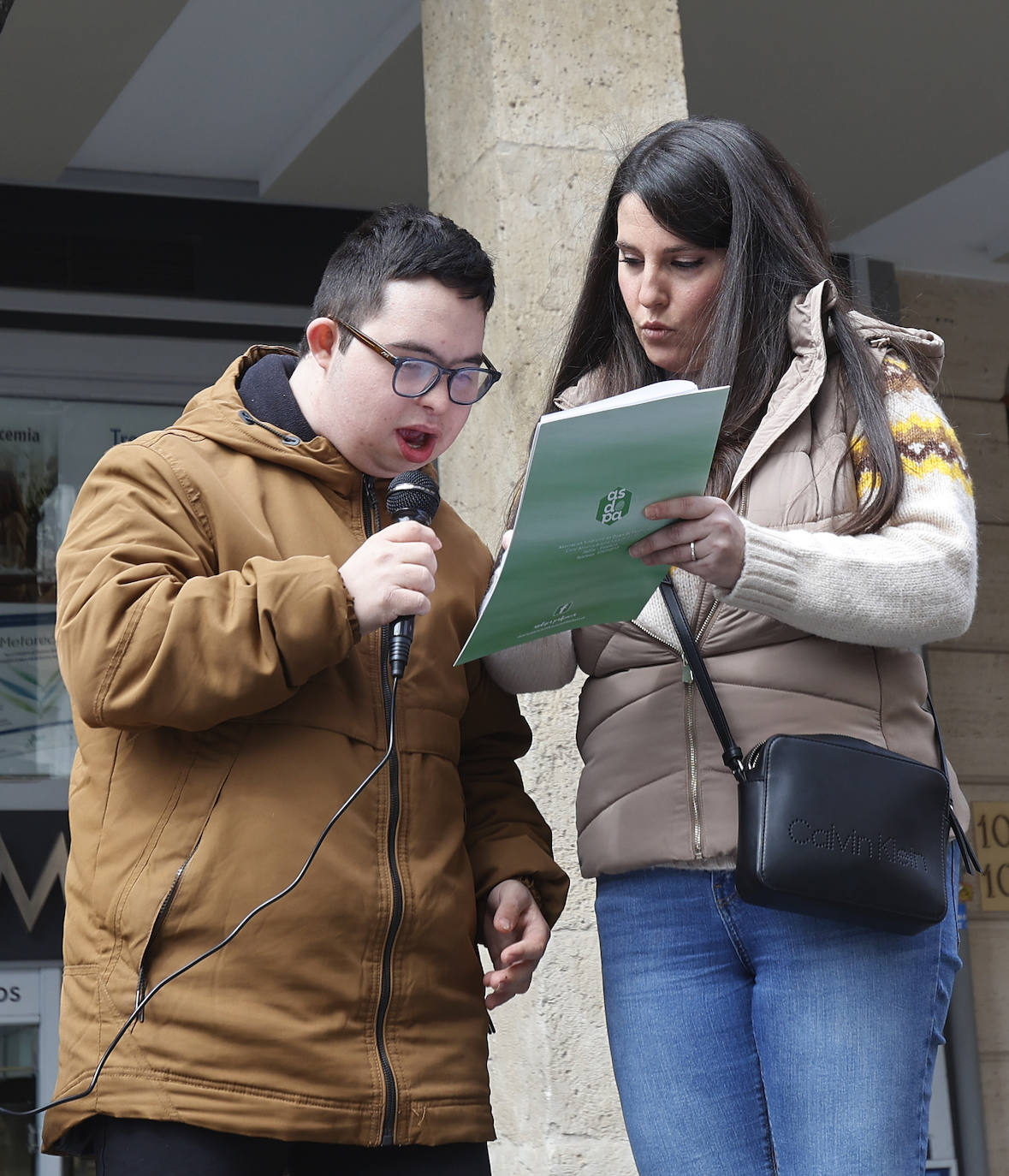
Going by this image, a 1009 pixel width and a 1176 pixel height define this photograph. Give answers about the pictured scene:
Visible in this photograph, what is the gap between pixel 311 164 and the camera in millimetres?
6090

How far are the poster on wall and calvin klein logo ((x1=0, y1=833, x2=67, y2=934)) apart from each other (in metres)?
0.45

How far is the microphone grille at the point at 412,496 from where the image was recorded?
2.15m

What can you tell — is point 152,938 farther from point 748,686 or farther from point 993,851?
point 993,851

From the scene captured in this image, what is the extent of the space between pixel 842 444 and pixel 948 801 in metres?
0.50

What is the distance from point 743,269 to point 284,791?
1.00m

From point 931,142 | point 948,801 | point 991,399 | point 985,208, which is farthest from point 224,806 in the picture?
point 991,399

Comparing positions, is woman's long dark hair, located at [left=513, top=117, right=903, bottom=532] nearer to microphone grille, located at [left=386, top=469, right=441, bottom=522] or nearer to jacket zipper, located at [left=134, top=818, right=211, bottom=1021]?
microphone grille, located at [left=386, top=469, right=441, bottom=522]

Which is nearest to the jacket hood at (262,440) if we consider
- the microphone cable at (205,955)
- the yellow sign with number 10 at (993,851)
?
the microphone cable at (205,955)

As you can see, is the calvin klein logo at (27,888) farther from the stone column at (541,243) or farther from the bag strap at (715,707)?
the bag strap at (715,707)

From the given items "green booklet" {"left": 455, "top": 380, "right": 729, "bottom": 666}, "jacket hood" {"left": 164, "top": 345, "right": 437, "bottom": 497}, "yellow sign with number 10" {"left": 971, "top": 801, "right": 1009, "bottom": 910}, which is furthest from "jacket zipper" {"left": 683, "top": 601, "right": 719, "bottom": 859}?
"yellow sign with number 10" {"left": 971, "top": 801, "right": 1009, "bottom": 910}

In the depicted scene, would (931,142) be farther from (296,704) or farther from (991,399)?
(296,704)

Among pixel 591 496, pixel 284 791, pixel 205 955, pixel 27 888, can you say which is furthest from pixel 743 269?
pixel 27 888

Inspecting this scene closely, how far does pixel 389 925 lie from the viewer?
2033 mm

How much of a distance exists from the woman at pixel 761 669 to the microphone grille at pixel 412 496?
29cm
